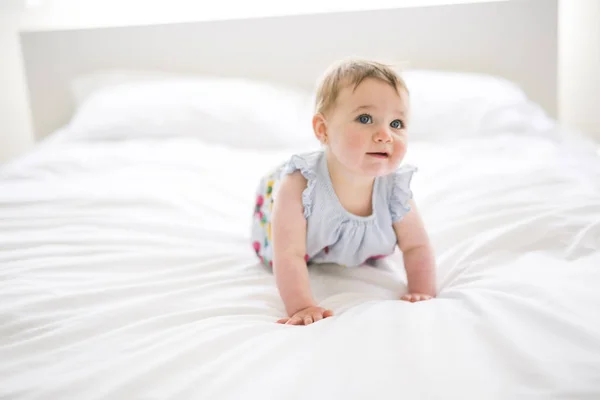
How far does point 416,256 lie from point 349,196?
6.7 inches

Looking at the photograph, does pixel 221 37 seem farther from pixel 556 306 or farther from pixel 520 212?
pixel 556 306

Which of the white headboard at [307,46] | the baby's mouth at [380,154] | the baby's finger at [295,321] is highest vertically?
the white headboard at [307,46]

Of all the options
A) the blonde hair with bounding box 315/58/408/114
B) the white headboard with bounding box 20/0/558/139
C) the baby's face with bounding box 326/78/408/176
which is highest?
the white headboard with bounding box 20/0/558/139

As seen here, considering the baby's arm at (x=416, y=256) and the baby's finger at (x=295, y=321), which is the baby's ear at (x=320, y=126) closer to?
the baby's arm at (x=416, y=256)

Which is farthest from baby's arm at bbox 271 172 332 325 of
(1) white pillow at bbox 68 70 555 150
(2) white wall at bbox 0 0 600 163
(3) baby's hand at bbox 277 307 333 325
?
(2) white wall at bbox 0 0 600 163

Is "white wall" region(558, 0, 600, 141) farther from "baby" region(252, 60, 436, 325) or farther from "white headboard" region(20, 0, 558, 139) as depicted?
"baby" region(252, 60, 436, 325)

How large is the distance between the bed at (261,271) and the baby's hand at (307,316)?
29mm

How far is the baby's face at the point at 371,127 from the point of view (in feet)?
3.00

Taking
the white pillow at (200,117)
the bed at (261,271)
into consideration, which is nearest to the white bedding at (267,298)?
the bed at (261,271)

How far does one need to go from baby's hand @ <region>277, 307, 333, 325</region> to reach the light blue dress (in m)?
0.19

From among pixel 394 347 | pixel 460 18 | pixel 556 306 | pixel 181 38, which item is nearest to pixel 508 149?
pixel 460 18

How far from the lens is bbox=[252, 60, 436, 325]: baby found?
918 millimetres

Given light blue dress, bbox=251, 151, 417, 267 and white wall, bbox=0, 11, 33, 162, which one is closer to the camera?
light blue dress, bbox=251, 151, 417, 267

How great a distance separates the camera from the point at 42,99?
8.71 feet
